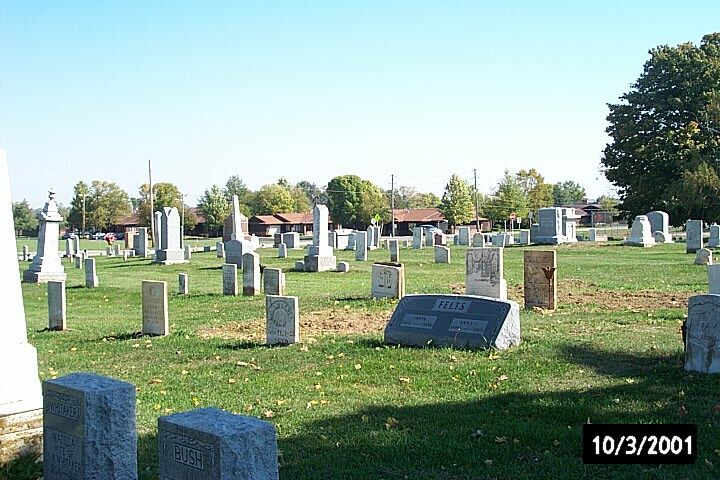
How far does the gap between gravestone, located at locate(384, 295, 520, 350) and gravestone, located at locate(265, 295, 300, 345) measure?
1.33m

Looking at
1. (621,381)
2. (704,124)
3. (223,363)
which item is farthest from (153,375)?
(704,124)

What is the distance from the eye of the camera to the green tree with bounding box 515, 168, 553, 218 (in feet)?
264

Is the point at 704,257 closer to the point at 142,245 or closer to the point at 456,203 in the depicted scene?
the point at 142,245

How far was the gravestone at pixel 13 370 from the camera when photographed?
6.02 meters

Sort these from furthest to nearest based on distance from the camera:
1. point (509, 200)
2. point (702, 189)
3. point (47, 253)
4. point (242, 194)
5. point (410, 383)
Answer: point (242, 194), point (509, 200), point (702, 189), point (47, 253), point (410, 383)

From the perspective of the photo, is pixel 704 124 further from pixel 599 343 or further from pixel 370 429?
pixel 370 429

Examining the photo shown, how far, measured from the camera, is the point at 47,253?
87.6ft

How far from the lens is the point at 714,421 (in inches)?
255

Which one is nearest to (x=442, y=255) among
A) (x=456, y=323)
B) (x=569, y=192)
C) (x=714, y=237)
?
(x=714, y=237)

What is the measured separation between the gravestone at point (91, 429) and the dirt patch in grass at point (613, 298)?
10395 mm

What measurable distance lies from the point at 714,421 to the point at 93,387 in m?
4.86

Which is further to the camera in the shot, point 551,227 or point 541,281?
point 551,227

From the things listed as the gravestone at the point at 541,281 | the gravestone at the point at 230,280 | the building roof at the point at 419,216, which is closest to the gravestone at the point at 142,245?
the gravestone at the point at 230,280
